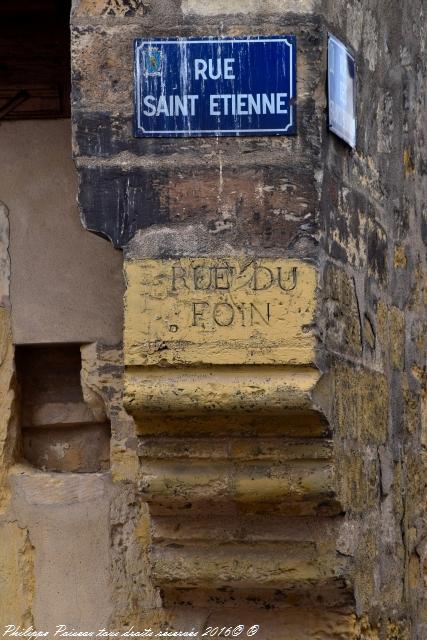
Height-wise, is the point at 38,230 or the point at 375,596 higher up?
the point at 38,230

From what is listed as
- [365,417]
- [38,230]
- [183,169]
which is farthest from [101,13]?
[365,417]

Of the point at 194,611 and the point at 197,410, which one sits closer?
the point at 197,410

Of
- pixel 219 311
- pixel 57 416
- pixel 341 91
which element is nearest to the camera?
pixel 219 311

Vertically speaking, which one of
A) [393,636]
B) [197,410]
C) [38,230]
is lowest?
[393,636]

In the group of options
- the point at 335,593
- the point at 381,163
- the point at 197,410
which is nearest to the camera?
the point at 197,410

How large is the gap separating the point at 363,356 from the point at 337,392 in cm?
27

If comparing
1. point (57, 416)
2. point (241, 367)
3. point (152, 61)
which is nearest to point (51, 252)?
point (57, 416)

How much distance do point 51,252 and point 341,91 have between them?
98 centimetres

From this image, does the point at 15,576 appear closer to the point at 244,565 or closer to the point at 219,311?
the point at 244,565

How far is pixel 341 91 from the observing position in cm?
358

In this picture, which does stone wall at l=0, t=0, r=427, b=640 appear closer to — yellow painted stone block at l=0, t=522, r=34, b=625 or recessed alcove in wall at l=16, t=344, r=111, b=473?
yellow painted stone block at l=0, t=522, r=34, b=625

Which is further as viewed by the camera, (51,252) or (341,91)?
(51,252)

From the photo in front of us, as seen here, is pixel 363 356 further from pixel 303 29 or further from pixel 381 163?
pixel 303 29

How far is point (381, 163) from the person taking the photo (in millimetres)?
3943
